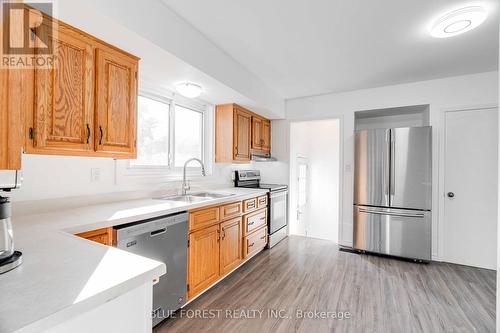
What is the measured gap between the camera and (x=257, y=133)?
3.96 meters

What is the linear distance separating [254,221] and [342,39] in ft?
7.40

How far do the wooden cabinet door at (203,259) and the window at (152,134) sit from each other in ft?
3.11

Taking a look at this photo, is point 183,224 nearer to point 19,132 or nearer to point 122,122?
point 122,122

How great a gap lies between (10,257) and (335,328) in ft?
6.61

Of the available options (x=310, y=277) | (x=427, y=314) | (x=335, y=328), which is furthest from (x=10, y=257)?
(x=427, y=314)

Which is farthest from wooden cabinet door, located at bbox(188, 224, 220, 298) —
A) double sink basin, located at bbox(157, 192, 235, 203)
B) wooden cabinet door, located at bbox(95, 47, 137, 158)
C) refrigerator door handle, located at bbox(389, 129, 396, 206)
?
refrigerator door handle, located at bbox(389, 129, 396, 206)

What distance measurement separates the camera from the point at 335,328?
6.03 feet

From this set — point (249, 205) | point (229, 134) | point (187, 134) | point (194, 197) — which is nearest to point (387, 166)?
point (249, 205)

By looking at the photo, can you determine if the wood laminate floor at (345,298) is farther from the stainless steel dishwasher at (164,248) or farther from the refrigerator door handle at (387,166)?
the refrigerator door handle at (387,166)

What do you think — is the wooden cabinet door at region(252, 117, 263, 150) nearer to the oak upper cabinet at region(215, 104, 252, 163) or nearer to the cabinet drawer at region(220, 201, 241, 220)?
the oak upper cabinet at region(215, 104, 252, 163)

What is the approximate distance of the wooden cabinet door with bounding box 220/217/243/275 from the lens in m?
2.47

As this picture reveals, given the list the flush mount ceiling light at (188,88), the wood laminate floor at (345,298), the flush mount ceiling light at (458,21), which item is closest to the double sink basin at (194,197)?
the wood laminate floor at (345,298)

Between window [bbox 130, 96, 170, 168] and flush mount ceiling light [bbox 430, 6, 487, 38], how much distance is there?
106 inches

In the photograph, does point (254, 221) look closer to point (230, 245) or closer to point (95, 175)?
point (230, 245)
